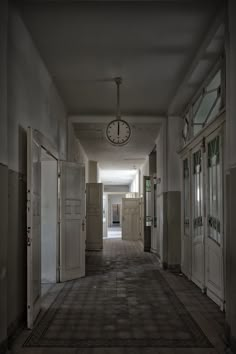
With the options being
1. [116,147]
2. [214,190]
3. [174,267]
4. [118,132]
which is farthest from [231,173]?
[116,147]

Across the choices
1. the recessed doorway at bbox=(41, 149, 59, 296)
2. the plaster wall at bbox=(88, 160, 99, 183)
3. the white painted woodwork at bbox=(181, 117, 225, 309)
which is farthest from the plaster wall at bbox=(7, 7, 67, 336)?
the plaster wall at bbox=(88, 160, 99, 183)

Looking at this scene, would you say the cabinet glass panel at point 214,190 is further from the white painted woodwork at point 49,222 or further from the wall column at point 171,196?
the white painted woodwork at point 49,222

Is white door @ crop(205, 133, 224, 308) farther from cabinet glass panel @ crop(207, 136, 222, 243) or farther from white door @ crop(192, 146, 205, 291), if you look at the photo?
white door @ crop(192, 146, 205, 291)

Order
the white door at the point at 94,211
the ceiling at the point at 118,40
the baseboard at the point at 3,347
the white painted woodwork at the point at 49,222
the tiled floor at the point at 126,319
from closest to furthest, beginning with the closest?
1. the baseboard at the point at 3,347
2. the tiled floor at the point at 126,319
3. the ceiling at the point at 118,40
4. the white painted woodwork at the point at 49,222
5. the white door at the point at 94,211

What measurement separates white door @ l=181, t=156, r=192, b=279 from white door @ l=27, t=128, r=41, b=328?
3137mm

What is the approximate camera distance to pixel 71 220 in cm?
679

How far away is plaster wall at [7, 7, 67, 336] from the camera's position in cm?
367

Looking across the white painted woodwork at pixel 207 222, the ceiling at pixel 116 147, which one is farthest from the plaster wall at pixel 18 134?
the ceiling at pixel 116 147

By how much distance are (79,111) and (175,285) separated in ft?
13.3

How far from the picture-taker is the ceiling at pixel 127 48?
3912 mm

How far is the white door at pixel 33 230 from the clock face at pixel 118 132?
229cm

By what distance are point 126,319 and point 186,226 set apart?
3093 millimetres

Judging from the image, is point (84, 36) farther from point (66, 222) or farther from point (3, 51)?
point (66, 222)

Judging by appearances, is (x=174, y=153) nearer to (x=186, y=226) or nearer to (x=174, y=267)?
(x=186, y=226)
